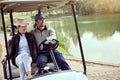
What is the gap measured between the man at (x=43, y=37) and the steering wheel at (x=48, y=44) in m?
0.06

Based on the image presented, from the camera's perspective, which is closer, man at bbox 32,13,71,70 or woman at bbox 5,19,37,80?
woman at bbox 5,19,37,80

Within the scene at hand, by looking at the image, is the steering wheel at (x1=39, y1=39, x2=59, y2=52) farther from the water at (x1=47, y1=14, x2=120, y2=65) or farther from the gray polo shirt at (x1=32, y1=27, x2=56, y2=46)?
the water at (x1=47, y1=14, x2=120, y2=65)

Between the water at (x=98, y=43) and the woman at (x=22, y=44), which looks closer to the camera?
the woman at (x=22, y=44)

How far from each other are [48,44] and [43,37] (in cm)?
33

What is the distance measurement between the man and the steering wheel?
0.20ft

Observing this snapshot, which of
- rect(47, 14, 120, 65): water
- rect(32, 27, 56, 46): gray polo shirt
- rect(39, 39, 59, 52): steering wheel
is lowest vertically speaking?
rect(47, 14, 120, 65): water

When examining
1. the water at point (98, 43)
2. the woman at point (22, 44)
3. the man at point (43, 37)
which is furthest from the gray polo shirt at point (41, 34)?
the water at point (98, 43)

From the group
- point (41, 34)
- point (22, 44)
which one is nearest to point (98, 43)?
point (41, 34)

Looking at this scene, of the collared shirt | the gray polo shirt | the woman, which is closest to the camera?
the woman

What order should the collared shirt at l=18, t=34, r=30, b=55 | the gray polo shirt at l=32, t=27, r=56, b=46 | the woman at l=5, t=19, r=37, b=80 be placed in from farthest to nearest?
the gray polo shirt at l=32, t=27, r=56, b=46
the collared shirt at l=18, t=34, r=30, b=55
the woman at l=5, t=19, r=37, b=80

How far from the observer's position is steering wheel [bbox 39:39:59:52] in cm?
580

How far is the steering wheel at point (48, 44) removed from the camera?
19.0ft

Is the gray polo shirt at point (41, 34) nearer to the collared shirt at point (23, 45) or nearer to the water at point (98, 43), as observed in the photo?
the collared shirt at point (23, 45)

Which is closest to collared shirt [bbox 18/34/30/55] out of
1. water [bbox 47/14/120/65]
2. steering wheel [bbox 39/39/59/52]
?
steering wheel [bbox 39/39/59/52]
